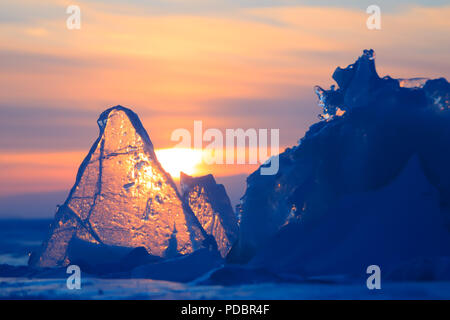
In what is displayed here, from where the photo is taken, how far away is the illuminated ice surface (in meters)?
21.1

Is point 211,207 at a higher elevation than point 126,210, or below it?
below

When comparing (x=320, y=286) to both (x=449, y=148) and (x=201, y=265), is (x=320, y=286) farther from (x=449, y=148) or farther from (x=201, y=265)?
(x=449, y=148)

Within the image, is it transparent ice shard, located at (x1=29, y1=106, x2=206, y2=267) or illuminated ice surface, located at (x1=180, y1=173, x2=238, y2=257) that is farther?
illuminated ice surface, located at (x1=180, y1=173, x2=238, y2=257)

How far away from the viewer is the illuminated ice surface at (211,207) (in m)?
21.1

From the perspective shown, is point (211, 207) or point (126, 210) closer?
point (126, 210)

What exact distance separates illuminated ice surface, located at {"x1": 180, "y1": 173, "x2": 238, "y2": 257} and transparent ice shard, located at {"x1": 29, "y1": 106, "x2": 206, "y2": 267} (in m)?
1.70

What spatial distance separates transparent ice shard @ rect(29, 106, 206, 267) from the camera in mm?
19094

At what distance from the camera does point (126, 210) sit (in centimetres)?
1912

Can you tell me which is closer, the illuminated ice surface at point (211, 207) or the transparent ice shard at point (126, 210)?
the transparent ice shard at point (126, 210)

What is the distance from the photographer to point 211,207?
21.3 m

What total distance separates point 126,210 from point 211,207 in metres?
2.85

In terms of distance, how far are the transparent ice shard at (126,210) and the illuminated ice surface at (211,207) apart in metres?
1.70
